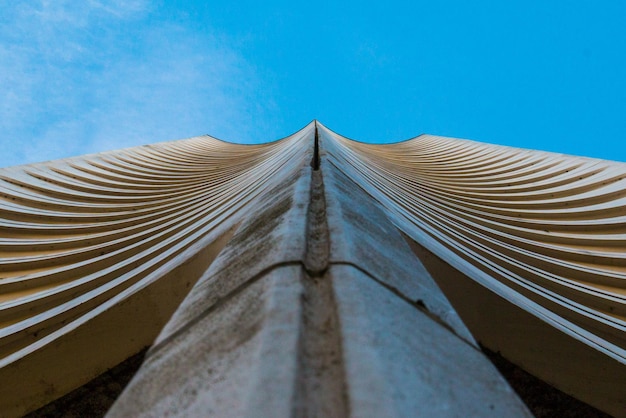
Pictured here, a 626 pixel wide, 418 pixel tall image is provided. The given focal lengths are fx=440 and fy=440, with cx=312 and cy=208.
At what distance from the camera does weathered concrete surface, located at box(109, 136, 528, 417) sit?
830 mm

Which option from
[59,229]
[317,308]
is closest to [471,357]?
[317,308]

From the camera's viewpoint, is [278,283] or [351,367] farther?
[278,283]

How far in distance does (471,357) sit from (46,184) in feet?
21.9

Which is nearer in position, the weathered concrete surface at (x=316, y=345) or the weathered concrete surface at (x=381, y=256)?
the weathered concrete surface at (x=316, y=345)

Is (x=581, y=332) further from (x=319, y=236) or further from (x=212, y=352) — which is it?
(x=212, y=352)

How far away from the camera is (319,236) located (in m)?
1.55

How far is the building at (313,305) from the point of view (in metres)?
0.91

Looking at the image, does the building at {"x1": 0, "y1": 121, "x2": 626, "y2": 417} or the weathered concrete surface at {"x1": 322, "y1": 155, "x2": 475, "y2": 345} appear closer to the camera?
the building at {"x1": 0, "y1": 121, "x2": 626, "y2": 417}

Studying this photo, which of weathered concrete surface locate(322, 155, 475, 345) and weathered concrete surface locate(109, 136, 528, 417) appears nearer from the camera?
weathered concrete surface locate(109, 136, 528, 417)

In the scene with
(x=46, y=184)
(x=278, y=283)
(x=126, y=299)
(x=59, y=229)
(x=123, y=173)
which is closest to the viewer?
(x=278, y=283)

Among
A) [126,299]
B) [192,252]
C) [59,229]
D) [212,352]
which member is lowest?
[59,229]

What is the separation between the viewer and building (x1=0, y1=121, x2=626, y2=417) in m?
0.91

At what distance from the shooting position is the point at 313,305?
110 centimetres

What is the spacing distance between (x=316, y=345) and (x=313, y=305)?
0.15 m
